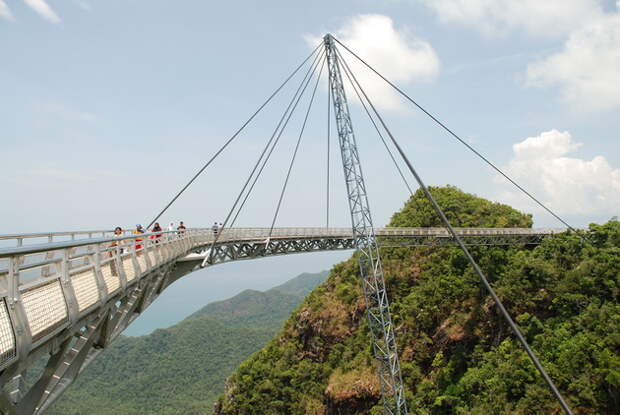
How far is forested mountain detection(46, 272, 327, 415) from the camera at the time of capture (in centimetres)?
11125

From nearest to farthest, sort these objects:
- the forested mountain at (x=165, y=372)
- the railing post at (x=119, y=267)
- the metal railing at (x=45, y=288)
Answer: the metal railing at (x=45, y=288), the railing post at (x=119, y=267), the forested mountain at (x=165, y=372)

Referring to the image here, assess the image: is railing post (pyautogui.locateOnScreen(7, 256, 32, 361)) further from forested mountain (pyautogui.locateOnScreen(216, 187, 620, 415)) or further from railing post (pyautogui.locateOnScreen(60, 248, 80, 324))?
forested mountain (pyautogui.locateOnScreen(216, 187, 620, 415))

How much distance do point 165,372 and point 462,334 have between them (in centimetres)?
12963

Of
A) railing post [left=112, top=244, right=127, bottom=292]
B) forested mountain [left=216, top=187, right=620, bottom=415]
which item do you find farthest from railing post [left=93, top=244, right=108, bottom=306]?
forested mountain [left=216, top=187, right=620, bottom=415]

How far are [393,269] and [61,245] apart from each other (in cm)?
4631

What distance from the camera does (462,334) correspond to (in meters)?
36.4

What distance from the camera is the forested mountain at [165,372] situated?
111 meters

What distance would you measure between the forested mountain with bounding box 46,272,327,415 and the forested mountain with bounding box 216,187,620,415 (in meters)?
64.1

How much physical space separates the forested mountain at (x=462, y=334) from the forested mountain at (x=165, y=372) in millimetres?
64130

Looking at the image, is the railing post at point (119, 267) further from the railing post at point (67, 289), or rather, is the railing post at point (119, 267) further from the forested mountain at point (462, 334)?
the forested mountain at point (462, 334)

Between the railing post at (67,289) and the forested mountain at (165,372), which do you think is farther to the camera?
the forested mountain at (165,372)

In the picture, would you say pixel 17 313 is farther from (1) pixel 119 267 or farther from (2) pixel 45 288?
(1) pixel 119 267

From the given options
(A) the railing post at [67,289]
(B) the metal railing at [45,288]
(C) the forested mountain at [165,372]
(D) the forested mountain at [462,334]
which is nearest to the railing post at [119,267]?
(B) the metal railing at [45,288]

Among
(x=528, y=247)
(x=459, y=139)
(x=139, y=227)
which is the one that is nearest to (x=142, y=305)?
(x=139, y=227)
